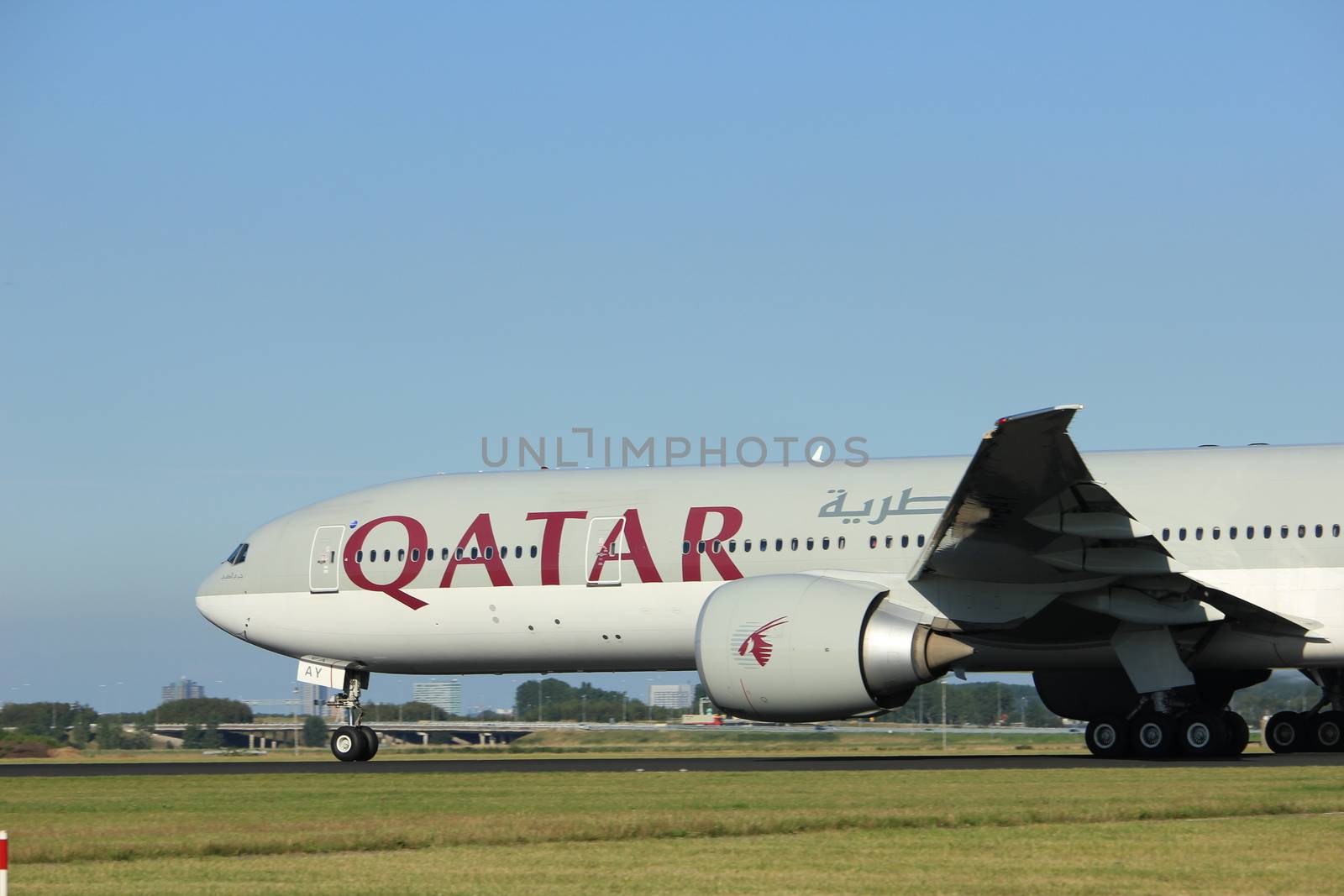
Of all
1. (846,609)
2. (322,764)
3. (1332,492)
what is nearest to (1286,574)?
(1332,492)

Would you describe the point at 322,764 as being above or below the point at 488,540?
below

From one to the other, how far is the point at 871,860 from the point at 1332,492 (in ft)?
41.1

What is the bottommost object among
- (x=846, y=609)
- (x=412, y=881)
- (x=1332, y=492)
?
(x=412, y=881)

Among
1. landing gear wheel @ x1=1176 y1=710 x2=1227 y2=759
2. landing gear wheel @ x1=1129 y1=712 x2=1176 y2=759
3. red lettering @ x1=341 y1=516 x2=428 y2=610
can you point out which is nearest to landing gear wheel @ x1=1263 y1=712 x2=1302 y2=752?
landing gear wheel @ x1=1176 y1=710 x2=1227 y2=759

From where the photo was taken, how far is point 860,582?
20969mm

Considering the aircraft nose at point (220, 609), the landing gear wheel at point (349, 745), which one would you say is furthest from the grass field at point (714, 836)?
the aircraft nose at point (220, 609)

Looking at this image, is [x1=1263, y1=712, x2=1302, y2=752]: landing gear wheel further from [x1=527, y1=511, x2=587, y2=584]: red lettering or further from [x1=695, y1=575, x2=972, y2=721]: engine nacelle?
[x1=527, y1=511, x2=587, y2=584]: red lettering

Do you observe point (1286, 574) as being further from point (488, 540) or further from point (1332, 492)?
point (488, 540)

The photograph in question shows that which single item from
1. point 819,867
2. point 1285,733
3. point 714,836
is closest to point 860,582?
point 1285,733

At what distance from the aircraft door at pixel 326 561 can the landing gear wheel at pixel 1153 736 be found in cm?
1150

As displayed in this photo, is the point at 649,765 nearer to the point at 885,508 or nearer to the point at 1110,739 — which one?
the point at 885,508

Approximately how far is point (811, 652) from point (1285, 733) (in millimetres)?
7938

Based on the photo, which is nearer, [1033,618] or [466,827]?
[466,827]

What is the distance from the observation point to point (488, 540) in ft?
78.4
